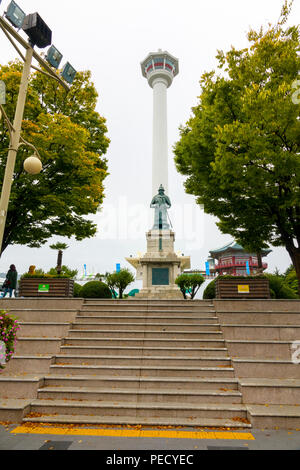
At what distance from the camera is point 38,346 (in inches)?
301

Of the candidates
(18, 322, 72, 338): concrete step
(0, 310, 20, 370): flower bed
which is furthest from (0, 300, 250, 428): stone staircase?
(0, 310, 20, 370): flower bed

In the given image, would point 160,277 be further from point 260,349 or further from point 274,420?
point 274,420

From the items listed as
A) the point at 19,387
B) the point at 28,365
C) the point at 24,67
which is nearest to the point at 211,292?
the point at 28,365

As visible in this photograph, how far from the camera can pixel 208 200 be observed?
11609 millimetres

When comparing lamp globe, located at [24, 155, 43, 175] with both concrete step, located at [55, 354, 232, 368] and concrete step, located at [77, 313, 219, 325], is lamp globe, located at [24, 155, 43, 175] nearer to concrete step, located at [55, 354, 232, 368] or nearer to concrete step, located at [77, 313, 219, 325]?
concrete step, located at [55, 354, 232, 368]

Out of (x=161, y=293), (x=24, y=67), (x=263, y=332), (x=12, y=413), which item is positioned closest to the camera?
(x=12, y=413)

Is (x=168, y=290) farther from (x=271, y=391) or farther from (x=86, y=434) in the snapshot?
(x=86, y=434)

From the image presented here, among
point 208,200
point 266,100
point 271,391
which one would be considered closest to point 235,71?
point 266,100

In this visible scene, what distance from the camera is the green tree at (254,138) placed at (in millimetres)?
8492

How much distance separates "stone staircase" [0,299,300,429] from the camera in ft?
18.0

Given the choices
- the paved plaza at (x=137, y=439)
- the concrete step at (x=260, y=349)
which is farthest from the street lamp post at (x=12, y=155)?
the concrete step at (x=260, y=349)

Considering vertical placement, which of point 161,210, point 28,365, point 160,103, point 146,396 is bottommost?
point 146,396

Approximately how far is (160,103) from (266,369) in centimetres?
7575

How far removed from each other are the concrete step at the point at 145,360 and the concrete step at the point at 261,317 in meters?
2.10
